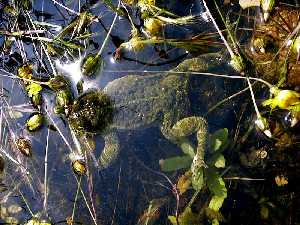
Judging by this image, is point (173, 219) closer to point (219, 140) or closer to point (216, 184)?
point (216, 184)

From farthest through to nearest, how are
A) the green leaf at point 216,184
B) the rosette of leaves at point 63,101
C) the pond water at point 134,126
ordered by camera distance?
the rosette of leaves at point 63,101 < the pond water at point 134,126 < the green leaf at point 216,184

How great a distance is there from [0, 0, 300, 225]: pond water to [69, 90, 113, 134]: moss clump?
0.01 meters

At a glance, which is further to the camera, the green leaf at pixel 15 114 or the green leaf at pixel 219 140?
the green leaf at pixel 15 114

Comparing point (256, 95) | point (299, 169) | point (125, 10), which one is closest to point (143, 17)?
point (125, 10)

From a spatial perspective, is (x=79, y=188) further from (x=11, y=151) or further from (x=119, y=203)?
(x=11, y=151)

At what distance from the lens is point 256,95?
415 centimetres

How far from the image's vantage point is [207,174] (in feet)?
13.6

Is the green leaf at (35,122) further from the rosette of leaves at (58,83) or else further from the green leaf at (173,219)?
the green leaf at (173,219)

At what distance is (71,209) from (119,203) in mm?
467

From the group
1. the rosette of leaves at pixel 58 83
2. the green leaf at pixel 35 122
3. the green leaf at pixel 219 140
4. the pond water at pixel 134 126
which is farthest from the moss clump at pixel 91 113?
the green leaf at pixel 219 140

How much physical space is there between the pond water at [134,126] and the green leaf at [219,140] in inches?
0.5

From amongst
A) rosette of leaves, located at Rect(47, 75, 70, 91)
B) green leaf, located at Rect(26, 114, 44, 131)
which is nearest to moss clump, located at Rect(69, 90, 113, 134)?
rosette of leaves, located at Rect(47, 75, 70, 91)

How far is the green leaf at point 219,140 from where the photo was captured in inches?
162

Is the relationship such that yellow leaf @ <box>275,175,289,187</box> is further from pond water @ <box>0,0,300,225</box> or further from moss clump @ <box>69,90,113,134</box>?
moss clump @ <box>69,90,113,134</box>
